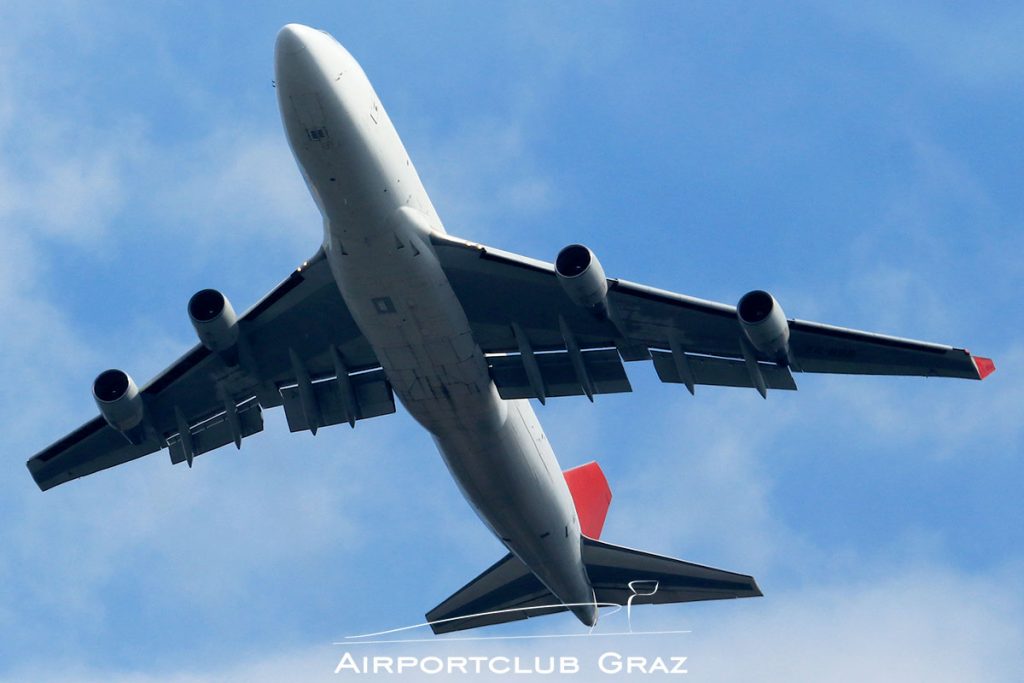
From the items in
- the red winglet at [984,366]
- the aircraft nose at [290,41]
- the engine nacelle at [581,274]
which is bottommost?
the red winglet at [984,366]

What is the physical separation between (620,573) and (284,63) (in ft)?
56.1

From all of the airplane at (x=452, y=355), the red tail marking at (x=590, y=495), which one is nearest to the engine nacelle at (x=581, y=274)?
the airplane at (x=452, y=355)

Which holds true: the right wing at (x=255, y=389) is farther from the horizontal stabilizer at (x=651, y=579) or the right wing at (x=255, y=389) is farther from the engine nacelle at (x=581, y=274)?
the horizontal stabilizer at (x=651, y=579)

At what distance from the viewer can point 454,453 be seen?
3253cm

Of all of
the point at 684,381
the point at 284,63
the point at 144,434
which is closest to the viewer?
the point at 284,63

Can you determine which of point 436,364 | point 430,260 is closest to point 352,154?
point 430,260

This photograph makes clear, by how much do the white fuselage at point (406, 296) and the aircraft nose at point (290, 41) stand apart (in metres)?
0.02

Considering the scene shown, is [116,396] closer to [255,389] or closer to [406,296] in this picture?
[255,389]

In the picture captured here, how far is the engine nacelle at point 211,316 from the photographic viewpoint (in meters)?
31.1

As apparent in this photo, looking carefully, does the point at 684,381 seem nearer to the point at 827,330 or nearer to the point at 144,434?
the point at 827,330

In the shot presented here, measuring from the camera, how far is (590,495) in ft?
126

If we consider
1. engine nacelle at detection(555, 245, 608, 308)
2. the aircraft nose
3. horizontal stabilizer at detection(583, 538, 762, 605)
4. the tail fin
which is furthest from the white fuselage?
engine nacelle at detection(555, 245, 608, 308)

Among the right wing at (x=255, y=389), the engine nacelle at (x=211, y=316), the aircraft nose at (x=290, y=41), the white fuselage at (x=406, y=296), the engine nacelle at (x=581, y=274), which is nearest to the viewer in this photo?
the aircraft nose at (x=290, y=41)

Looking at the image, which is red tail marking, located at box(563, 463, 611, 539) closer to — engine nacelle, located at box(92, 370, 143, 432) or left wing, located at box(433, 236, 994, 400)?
left wing, located at box(433, 236, 994, 400)
